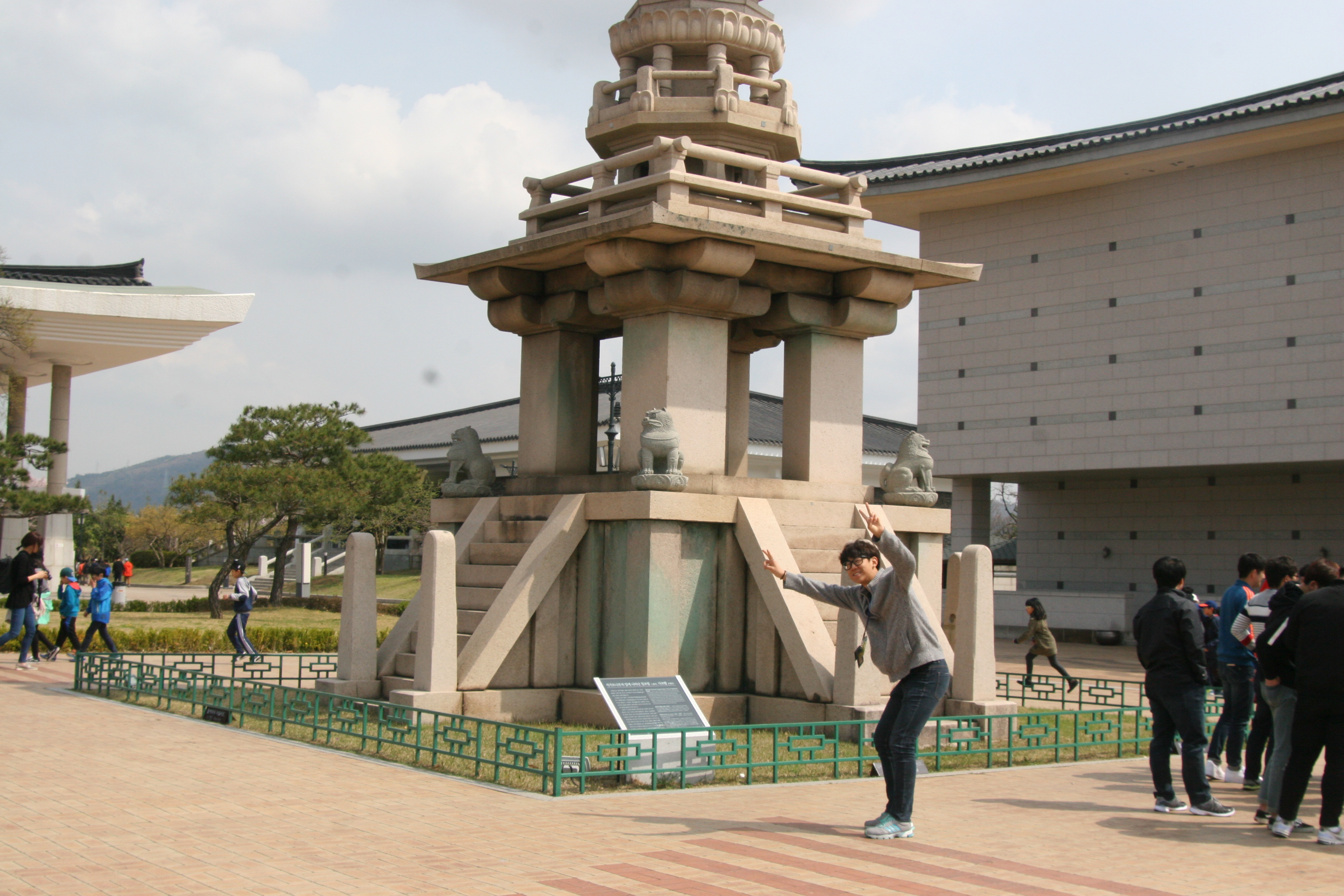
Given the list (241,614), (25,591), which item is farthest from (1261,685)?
(25,591)

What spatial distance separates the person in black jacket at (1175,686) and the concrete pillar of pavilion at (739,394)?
6706 mm

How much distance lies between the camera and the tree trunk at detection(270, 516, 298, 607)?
35.7 metres

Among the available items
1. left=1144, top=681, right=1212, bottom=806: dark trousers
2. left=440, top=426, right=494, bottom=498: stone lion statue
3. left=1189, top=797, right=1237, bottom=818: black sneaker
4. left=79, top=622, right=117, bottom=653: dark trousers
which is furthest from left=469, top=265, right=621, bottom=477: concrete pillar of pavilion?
left=79, top=622, right=117, bottom=653: dark trousers

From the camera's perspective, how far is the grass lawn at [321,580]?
40.3 meters

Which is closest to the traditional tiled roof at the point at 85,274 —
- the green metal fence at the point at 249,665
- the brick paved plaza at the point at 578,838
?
the green metal fence at the point at 249,665

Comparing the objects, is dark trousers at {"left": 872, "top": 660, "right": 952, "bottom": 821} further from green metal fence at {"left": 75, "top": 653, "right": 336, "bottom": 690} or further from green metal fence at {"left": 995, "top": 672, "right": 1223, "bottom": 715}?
green metal fence at {"left": 75, "top": 653, "right": 336, "bottom": 690}

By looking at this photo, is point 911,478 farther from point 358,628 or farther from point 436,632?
point 358,628

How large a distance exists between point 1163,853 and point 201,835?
5.58m

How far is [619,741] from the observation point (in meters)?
9.59

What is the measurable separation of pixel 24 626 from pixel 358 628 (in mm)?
7554

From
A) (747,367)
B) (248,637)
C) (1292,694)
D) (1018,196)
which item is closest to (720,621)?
(747,367)

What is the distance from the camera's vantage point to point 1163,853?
7621 mm

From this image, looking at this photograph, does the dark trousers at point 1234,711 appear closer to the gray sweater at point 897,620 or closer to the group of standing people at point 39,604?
the gray sweater at point 897,620

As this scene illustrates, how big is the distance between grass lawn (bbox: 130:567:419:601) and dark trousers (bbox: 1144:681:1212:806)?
77.0 ft
